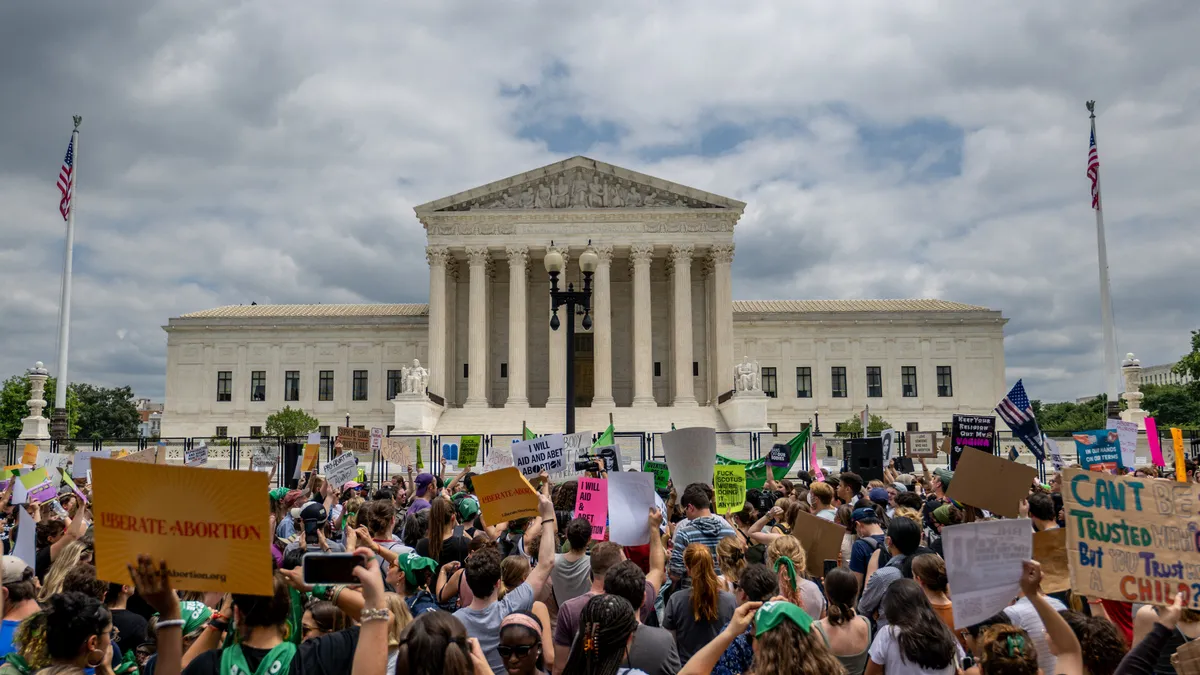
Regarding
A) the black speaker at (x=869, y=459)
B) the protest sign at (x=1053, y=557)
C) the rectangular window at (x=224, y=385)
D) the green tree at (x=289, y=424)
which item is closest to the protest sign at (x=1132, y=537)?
the protest sign at (x=1053, y=557)

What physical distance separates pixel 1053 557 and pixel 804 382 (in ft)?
184

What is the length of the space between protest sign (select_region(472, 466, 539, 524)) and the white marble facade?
39081 millimetres

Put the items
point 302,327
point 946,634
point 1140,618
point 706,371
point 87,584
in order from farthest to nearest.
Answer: point 302,327 → point 706,371 → point 87,584 → point 946,634 → point 1140,618

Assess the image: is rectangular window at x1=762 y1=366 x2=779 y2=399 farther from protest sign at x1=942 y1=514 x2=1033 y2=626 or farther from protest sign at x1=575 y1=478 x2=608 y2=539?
protest sign at x1=942 y1=514 x2=1033 y2=626

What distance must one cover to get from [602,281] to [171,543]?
155 ft

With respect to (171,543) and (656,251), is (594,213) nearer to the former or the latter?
(656,251)

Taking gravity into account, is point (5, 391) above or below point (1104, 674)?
above

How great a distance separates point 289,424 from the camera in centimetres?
5262

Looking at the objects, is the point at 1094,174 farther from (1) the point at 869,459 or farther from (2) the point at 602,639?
(2) the point at 602,639

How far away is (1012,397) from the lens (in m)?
17.7

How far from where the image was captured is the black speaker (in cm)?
1748

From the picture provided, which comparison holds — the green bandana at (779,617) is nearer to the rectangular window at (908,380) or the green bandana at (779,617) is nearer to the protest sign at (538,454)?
the protest sign at (538,454)

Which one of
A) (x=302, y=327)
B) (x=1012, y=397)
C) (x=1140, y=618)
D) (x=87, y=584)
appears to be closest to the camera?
(x=1140, y=618)

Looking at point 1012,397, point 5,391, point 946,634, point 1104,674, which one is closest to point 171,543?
point 946,634
